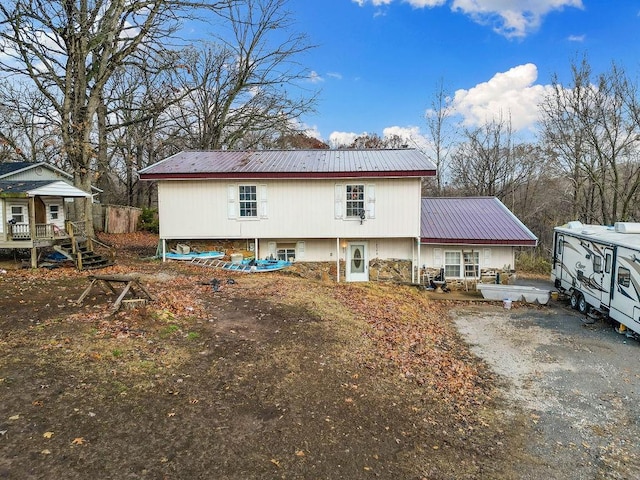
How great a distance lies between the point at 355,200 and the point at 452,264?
533 cm

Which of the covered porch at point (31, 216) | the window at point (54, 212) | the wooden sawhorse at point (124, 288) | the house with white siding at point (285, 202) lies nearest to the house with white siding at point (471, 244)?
the house with white siding at point (285, 202)

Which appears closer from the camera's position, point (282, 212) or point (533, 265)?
point (282, 212)

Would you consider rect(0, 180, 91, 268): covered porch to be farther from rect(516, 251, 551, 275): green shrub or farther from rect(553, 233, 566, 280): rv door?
rect(516, 251, 551, 275): green shrub

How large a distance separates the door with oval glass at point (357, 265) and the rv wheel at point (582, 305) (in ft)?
26.4

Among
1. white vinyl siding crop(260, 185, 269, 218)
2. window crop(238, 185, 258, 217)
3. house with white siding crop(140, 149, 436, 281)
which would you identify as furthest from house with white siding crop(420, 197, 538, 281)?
window crop(238, 185, 258, 217)

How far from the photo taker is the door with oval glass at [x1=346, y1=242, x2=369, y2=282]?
58.5 ft

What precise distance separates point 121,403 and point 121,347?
1.90m

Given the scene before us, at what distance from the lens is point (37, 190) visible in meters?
14.3

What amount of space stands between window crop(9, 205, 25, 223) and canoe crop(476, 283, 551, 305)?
63.0ft

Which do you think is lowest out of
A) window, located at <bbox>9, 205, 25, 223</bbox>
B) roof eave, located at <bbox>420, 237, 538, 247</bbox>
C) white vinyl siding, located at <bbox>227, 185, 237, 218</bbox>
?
roof eave, located at <bbox>420, 237, 538, 247</bbox>

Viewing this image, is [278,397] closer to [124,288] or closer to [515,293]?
[124,288]

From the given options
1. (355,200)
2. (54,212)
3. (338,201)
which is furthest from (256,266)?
(54,212)

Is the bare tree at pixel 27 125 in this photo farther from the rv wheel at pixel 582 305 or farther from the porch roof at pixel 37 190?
the rv wheel at pixel 582 305

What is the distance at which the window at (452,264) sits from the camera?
17.9 m
